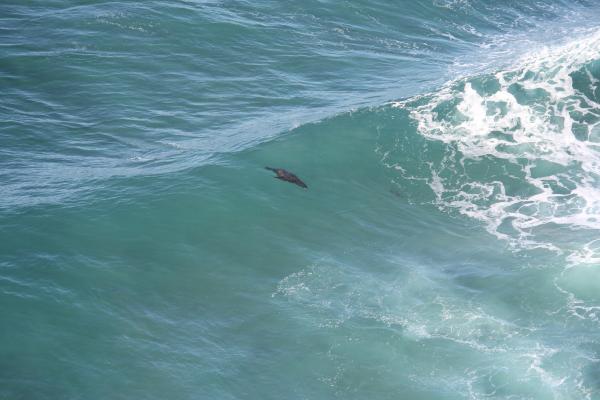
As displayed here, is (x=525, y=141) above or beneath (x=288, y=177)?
above

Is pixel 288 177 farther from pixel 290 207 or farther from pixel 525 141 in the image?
pixel 525 141

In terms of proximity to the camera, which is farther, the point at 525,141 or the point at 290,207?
the point at 525,141

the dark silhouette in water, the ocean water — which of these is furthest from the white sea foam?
the dark silhouette in water

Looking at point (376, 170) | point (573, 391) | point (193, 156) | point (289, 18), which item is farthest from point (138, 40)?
point (573, 391)

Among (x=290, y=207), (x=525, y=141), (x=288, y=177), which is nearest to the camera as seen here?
(x=290, y=207)

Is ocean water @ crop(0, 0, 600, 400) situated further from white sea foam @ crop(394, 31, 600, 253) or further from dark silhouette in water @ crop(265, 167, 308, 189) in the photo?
dark silhouette in water @ crop(265, 167, 308, 189)

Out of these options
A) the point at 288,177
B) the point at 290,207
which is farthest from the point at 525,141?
the point at 290,207

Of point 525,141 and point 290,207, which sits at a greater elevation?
point 525,141

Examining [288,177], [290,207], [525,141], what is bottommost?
[290,207]

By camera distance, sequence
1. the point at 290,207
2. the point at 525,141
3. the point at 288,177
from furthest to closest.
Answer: the point at 525,141 < the point at 288,177 < the point at 290,207
